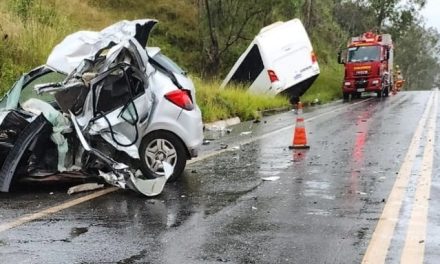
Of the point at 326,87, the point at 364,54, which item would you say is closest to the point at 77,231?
the point at 364,54

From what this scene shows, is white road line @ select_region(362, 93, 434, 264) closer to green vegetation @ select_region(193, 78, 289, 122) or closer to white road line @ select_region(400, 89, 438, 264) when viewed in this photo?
white road line @ select_region(400, 89, 438, 264)

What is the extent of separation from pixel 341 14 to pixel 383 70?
28627 mm

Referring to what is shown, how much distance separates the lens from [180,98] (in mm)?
8164

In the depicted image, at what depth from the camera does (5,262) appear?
4824 millimetres

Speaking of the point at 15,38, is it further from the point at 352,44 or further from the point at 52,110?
the point at 352,44

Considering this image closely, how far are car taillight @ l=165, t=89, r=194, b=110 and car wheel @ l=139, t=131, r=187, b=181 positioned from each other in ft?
1.40

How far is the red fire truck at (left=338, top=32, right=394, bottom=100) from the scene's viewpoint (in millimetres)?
33875

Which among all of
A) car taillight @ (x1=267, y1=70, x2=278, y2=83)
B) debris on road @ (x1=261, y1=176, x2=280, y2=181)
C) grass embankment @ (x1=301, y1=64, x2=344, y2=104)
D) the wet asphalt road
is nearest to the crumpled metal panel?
the wet asphalt road

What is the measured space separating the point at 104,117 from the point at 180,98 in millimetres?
1116

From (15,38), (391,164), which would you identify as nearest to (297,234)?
(391,164)

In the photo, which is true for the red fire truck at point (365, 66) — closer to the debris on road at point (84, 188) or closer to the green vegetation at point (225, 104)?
the green vegetation at point (225, 104)

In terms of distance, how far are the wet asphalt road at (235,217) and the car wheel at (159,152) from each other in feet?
1.17

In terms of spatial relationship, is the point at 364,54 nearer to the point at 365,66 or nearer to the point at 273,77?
the point at 365,66

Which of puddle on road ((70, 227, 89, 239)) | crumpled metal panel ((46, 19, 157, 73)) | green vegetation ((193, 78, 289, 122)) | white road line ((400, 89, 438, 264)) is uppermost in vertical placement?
crumpled metal panel ((46, 19, 157, 73))
